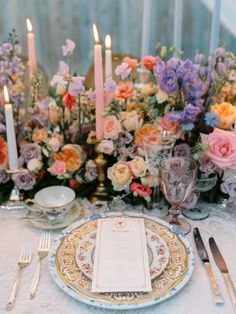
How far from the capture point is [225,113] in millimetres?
1080

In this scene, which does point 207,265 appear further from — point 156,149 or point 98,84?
point 98,84

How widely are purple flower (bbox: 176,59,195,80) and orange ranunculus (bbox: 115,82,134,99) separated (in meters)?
0.17

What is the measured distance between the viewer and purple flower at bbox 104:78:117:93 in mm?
1092

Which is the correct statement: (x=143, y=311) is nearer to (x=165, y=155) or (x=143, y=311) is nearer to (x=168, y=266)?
(x=168, y=266)

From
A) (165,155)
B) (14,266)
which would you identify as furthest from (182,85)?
(14,266)

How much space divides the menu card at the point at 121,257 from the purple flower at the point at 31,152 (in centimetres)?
28

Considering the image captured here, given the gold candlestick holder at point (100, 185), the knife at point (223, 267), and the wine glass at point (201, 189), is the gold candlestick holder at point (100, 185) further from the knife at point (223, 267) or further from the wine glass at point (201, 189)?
the knife at point (223, 267)

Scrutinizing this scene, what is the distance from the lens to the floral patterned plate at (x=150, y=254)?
0.87 metres

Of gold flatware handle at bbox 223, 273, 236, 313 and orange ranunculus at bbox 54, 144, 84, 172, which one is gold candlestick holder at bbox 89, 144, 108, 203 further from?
gold flatware handle at bbox 223, 273, 236, 313

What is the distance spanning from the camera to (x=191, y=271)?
870 millimetres

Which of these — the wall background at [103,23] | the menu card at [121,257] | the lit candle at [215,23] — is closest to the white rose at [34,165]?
the menu card at [121,257]

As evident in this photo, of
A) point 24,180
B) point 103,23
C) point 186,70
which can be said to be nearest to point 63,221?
point 24,180

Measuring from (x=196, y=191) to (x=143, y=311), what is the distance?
397 millimetres

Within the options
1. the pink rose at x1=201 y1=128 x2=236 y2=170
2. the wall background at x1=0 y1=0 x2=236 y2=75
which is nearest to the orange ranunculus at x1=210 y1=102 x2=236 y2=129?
the pink rose at x1=201 y1=128 x2=236 y2=170
